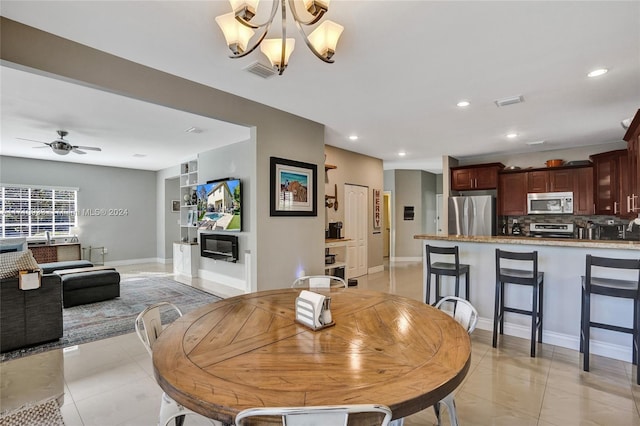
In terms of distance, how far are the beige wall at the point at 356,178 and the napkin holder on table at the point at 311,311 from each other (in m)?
4.18

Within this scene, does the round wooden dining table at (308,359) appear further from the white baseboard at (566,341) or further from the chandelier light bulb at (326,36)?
the white baseboard at (566,341)

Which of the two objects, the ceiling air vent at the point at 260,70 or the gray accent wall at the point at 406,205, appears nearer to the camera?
the ceiling air vent at the point at 260,70

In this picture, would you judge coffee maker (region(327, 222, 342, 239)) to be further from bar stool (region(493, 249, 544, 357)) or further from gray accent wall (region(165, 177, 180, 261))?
gray accent wall (region(165, 177, 180, 261))

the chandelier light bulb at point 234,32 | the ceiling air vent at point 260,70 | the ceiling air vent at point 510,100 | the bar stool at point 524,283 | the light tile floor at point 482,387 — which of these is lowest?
the light tile floor at point 482,387

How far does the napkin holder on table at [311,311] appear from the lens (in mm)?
1620

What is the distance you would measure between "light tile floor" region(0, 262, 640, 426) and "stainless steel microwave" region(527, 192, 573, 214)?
12.2ft

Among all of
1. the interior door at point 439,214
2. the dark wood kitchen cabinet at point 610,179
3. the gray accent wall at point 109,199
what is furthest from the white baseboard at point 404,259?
the gray accent wall at point 109,199

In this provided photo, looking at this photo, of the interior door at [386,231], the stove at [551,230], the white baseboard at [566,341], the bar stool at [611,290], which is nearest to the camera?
the bar stool at [611,290]

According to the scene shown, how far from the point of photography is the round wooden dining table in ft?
3.33

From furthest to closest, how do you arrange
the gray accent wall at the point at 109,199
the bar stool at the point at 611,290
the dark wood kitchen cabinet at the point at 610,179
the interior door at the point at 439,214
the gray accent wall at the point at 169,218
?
the interior door at the point at 439,214 → the gray accent wall at the point at 169,218 → the gray accent wall at the point at 109,199 → the dark wood kitchen cabinet at the point at 610,179 → the bar stool at the point at 611,290

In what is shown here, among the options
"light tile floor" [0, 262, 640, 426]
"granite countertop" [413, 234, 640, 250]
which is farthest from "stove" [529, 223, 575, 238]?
"light tile floor" [0, 262, 640, 426]

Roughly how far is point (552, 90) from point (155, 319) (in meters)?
4.30

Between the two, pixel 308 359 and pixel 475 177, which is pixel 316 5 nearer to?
pixel 308 359

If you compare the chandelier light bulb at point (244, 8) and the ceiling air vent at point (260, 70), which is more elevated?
the ceiling air vent at point (260, 70)
